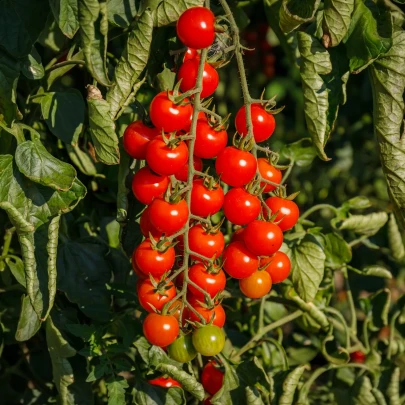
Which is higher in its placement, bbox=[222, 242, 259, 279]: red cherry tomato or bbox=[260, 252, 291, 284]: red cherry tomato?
bbox=[222, 242, 259, 279]: red cherry tomato

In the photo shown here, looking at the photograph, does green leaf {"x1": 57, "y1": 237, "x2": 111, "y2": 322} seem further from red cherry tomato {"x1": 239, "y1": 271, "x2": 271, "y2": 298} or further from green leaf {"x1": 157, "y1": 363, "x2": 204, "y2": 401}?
red cherry tomato {"x1": 239, "y1": 271, "x2": 271, "y2": 298}

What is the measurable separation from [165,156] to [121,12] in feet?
0.82

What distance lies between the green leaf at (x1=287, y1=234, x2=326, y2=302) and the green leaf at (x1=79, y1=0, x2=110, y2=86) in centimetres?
54

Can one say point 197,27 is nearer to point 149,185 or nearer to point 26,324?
point 149,185

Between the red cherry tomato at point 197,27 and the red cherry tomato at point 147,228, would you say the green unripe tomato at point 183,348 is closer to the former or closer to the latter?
the red cherry tomato at point 147,228

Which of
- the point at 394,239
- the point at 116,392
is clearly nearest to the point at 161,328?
the point at 116,392

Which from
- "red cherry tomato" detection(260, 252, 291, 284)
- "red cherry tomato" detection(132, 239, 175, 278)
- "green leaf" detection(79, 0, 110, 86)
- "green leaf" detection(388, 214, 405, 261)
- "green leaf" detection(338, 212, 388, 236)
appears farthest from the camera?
"green leaf" detection(388, 214, 405, 261)

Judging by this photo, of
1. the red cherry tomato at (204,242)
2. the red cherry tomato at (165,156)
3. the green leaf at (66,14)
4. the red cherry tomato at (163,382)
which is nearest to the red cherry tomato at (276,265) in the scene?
the red cherry tomato at (204,242)

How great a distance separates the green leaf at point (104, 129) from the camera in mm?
937

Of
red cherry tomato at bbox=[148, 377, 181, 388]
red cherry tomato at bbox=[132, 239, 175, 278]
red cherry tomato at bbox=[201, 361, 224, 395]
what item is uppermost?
red cherry tomato at bbox=[132, 239, 175, 278]

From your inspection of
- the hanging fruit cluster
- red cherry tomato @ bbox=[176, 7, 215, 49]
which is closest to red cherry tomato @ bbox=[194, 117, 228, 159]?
the hanging fruit cluster

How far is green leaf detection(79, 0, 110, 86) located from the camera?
34.2 inches

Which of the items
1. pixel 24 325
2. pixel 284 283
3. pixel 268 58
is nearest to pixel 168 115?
pixel 24 325

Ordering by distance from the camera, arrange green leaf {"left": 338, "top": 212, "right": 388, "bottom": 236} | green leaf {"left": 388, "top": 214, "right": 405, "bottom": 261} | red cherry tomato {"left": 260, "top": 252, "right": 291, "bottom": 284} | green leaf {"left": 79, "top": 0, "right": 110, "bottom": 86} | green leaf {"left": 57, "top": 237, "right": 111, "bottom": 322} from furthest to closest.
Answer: green leaf {"left": 388, "top": 214, "right": 405, "bottom": 261}
green leaf {"left": 338, "top": 212, "right": 388, "bottom": 236}
green leaf {"left": 57, "top": 237, "right": 111, "bottom": 322}
red cherry tomato {"left": 260, "top": 252, "right": 291, "bottom": 284}
green leaf {"left": 79, "top": 0, "right": 110, "bottom": 86}
